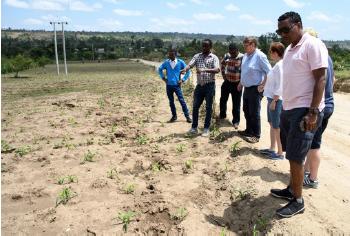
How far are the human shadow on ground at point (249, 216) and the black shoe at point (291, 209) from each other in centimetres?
9

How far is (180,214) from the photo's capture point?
460cm

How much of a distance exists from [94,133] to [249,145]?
371 centimetres

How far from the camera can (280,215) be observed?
4156 millimetres

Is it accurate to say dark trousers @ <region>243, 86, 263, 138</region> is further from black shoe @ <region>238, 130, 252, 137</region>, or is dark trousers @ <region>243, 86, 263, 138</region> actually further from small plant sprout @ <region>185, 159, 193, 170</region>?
small plant sprout @ <region>185, 159, 193, 170</region>

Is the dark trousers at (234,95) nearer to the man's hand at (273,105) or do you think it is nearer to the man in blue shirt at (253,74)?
the man in blue shirt at (253,74)

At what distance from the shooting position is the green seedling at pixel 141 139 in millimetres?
7785

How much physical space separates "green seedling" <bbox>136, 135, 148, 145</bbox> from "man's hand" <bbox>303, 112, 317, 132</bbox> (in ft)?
14.5

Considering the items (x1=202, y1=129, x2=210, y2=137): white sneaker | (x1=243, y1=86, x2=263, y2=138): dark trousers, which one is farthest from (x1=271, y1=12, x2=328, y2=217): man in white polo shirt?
(x1=202, y1=129, x2=210, y2=137): white sneaker

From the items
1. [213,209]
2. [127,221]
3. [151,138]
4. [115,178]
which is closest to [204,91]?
[151,138]

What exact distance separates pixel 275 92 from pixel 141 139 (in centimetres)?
319

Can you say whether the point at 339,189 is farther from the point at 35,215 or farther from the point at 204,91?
the point at 35,215

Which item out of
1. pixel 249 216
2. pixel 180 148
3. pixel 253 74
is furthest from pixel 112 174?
A: pixel 253 74

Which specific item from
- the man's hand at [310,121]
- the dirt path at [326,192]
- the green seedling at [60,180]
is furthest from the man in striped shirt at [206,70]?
the man's hand at [310,121]

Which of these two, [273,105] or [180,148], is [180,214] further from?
[180,148]
